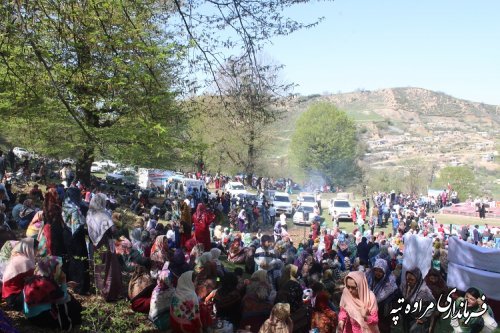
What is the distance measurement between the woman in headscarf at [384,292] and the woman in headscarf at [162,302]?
299cm

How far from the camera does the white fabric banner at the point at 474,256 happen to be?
9164 mm

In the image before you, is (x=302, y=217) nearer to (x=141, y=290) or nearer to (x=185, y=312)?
(x=141, y=290)

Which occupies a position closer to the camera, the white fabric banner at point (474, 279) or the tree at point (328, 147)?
the white fabric banner at point (474, 279)

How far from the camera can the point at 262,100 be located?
662 cm

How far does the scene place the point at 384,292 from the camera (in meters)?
7.06

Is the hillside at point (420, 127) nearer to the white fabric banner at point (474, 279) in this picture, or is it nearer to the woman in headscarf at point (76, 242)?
the white fabric banner at point (474, 279)

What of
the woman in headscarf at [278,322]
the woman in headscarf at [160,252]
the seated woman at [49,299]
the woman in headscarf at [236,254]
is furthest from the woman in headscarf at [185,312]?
the woman in headscarf at [236,254]

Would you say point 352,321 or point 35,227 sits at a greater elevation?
point 35,227

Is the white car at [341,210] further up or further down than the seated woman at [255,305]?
further down

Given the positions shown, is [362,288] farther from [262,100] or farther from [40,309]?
[40,309]

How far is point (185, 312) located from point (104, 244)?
1729mm

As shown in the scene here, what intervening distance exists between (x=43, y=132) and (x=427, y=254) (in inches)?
489

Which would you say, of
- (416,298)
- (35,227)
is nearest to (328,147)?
(35,227)

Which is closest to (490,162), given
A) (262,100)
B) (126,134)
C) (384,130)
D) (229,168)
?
(384,130)
